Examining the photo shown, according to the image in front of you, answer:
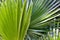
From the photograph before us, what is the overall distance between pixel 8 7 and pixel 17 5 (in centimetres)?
9

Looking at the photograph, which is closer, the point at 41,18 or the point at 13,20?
the point at 13,20

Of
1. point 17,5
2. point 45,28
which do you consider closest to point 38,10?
point 45,28

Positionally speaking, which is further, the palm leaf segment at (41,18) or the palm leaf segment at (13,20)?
the palm leaf segment at (41,18)

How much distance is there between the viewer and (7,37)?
149 centimetres

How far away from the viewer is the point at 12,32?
1489 millimetres

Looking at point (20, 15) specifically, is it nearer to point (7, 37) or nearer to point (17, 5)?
point (17, 5)

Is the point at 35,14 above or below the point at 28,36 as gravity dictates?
above

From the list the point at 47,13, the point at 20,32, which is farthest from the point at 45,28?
the point at 20,32

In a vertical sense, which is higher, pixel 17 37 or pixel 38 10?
pixel 38 10

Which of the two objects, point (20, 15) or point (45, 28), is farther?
point (45, 28)

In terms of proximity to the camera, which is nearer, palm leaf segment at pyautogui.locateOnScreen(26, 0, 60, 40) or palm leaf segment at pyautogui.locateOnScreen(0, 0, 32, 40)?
palm leaf segment at pyautogui.locateOnScreen(0, 0, 32, 40)

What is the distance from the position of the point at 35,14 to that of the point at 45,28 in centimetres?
24

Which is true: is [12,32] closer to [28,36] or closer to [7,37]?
[7,37]

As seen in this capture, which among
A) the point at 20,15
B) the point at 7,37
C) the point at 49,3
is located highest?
the point at 49,3
